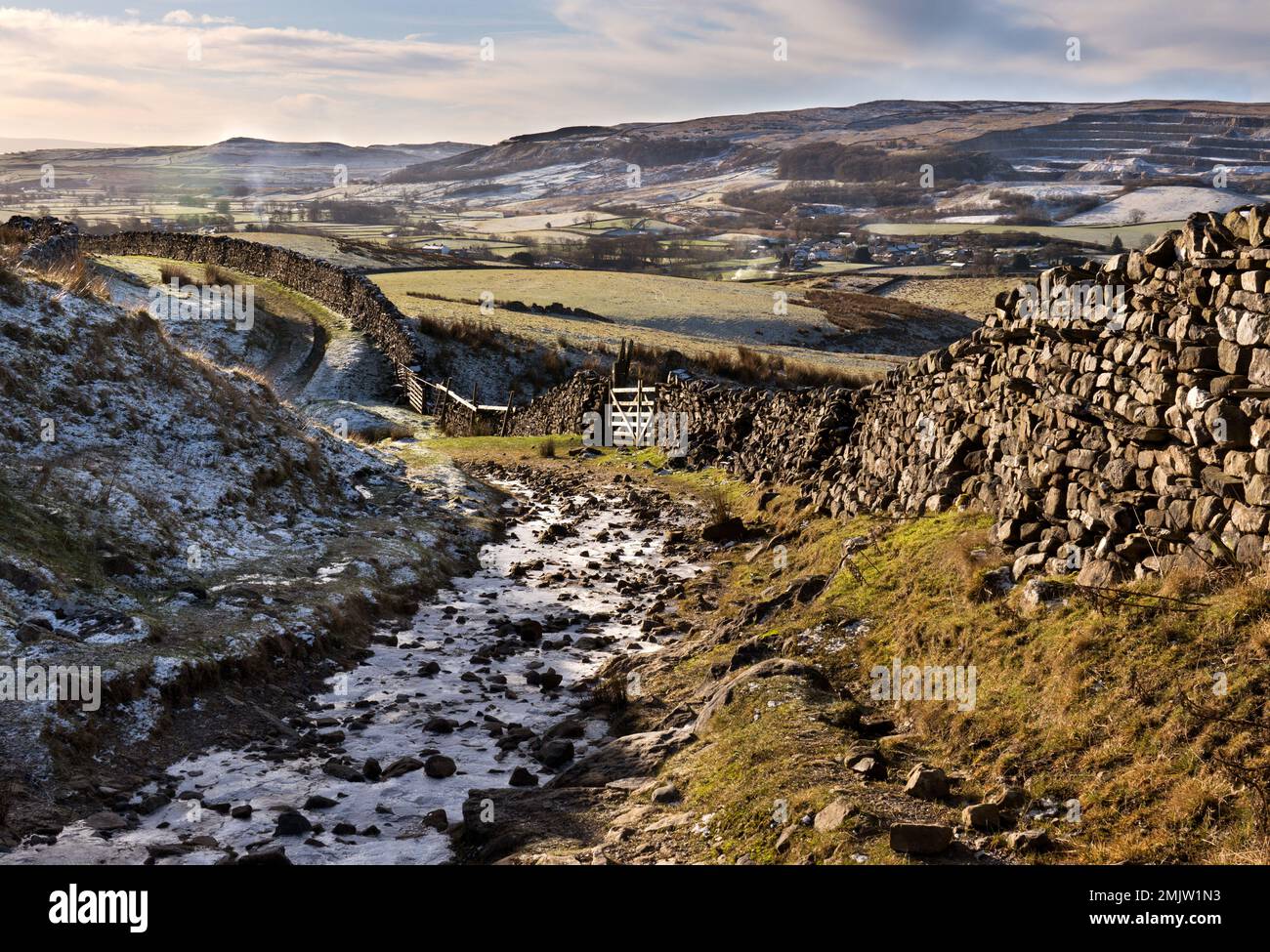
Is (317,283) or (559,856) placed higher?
(317,283)

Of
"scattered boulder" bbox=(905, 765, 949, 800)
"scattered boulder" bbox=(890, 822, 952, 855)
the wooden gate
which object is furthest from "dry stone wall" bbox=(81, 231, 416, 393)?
"scattered boulder" bbox=(890, 822, 952, 855)

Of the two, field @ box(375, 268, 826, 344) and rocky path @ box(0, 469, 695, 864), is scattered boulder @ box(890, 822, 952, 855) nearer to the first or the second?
rocky path @ box(0, 469, 695, 864)

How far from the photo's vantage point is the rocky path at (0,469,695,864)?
7031 millimetres

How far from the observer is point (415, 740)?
9.26m

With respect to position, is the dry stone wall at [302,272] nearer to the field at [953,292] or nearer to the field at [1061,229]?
the field at [953,292]

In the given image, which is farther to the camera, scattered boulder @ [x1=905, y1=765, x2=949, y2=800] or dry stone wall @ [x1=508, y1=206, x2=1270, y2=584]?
dry stone wall @ [x1=508, y1=206, x2=1270, y2=584]

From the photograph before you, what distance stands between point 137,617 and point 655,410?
62.9ft

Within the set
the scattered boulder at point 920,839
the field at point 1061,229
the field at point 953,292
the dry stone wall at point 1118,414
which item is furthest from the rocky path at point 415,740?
the field at point 1061,229

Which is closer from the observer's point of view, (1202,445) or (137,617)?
(1202,445)

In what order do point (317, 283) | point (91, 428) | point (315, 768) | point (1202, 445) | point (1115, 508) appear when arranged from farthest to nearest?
point (317, 283)
point (91, 428)
point (315, 768)
point (1115, 508)
point (1202, 445)

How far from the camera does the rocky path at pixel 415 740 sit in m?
7.03

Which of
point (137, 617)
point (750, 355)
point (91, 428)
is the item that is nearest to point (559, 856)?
point (137, 617)

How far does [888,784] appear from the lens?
6.61 meters

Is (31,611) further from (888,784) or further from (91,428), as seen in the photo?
(888,784)
